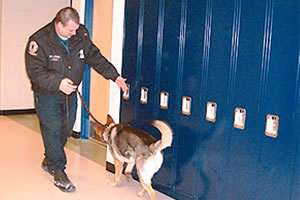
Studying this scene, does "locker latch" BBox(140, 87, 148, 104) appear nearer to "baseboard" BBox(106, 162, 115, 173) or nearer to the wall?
"baseboard" BBox(106, 162, 115, 173)

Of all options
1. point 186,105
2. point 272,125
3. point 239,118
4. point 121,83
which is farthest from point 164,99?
point 272,125

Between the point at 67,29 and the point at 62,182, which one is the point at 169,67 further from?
the point at 62,182

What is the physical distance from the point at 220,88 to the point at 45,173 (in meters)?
2.03

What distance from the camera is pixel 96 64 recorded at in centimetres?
351

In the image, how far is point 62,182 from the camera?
3.32 m

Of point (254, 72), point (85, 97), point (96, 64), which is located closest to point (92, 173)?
point (96, 64)

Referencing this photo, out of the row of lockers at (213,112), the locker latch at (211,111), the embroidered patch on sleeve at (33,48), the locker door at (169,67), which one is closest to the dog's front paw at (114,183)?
the locker door at (169,67)

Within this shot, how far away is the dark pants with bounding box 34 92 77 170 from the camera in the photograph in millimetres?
3291

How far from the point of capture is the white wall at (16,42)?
21.4ft

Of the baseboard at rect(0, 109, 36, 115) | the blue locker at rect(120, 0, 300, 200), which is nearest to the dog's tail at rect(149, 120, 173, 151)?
the blue locker at rect(120, 0, 300, 200)

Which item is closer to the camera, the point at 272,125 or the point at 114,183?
the point at 272,125

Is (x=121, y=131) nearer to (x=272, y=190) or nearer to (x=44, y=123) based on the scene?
(x=44, y=123)

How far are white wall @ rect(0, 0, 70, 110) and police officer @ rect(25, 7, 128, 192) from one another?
3.57 m

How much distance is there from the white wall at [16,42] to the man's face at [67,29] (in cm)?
382
